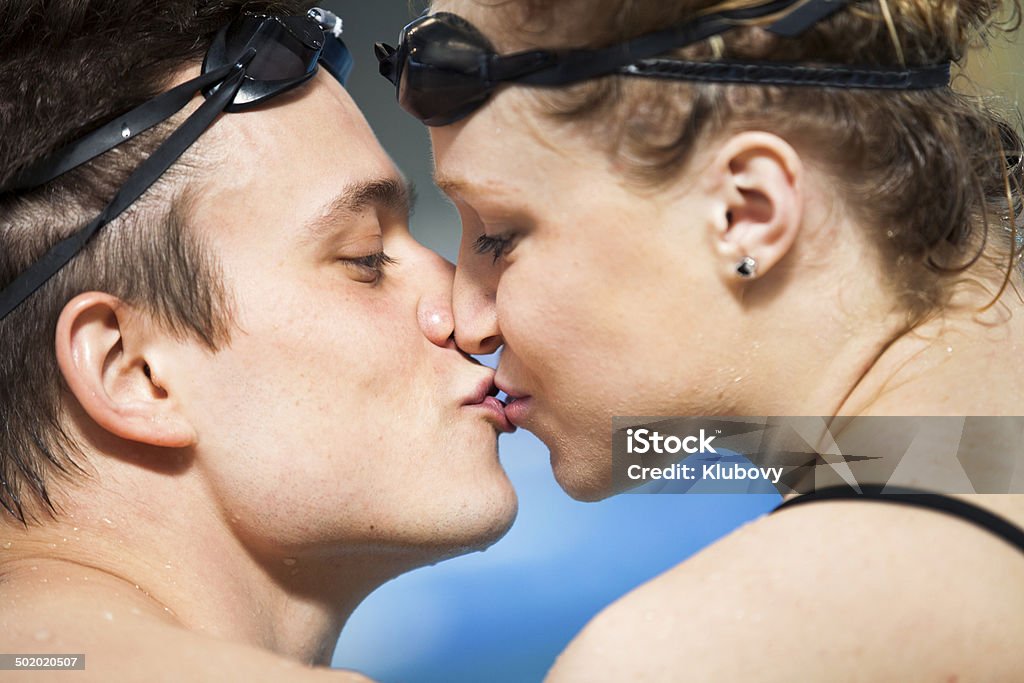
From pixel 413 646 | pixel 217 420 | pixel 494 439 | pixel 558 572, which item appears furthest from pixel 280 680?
pixel 558 572

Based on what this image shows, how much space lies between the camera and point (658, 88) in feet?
4.66

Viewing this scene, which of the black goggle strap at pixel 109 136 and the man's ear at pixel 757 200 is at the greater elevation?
the man's ear at pixel 757 200

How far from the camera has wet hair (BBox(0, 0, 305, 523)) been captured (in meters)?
1.58

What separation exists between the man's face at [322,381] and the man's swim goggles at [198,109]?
4 centimetres

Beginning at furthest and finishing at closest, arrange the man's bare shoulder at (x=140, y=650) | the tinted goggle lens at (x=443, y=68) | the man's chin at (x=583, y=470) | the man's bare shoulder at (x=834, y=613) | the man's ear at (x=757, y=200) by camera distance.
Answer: the man's chin at (x=583, y=470)
the tinted goggle lens at (x=443, y=68)
the man's ear at (x=757, y=200)
the man's bare shoulder at (x=140, y=650)
the man's bare shoulder at (x=834, y=613)

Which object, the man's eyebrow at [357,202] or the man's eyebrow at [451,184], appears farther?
the man's eyebrow at [357,202]

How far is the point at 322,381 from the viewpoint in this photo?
63.6 inches

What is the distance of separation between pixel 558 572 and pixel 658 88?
333 centimetres

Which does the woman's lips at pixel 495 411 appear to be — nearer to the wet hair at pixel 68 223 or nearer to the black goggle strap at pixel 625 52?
the wet hair at pixel 68 223

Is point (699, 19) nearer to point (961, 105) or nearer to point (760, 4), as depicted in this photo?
point (760, 4)

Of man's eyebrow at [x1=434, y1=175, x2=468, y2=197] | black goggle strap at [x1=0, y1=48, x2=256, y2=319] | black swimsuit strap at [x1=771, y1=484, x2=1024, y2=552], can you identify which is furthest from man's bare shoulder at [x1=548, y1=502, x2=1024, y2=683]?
black goggle strap at [x1=0, y1=48, x2=256, y2=319]

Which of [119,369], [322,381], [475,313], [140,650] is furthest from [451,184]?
[140,650]

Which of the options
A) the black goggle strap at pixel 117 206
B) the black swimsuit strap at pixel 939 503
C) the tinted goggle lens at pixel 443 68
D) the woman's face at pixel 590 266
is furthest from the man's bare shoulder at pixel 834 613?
the black goggle strap at pixel 117 206

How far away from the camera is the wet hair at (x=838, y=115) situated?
1403 millimetres
